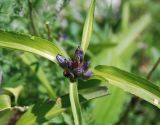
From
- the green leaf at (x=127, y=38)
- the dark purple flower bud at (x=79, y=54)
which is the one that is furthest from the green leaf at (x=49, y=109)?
the green leaf at (x=127, y=38)

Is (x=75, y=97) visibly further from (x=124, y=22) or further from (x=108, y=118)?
(x=124, y=22)

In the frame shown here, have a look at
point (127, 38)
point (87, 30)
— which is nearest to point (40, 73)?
point (87, 30)

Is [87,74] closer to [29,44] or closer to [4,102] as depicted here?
[29,44]

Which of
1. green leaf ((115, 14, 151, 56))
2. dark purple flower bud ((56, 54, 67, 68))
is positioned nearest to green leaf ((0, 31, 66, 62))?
dark purple flower bud ((56, 54, 67, 68))

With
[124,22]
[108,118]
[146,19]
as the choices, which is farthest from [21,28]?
[146,19]

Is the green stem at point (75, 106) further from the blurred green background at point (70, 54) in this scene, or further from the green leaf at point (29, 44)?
the blurred green background at point (70, 54)

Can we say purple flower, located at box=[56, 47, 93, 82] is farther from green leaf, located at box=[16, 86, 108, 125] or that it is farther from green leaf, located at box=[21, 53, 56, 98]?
green leaf, located at box=[21, 53, 56, 98]

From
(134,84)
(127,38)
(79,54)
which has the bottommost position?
(127,38)
